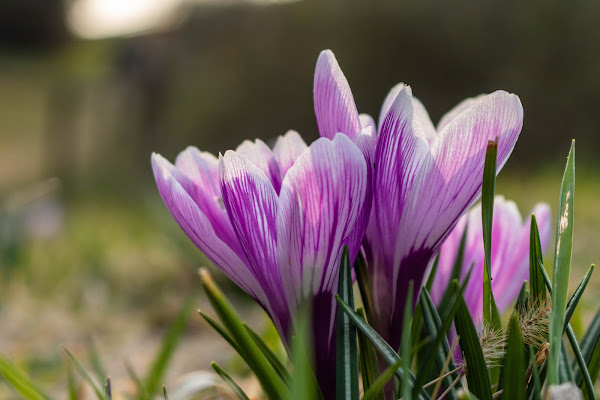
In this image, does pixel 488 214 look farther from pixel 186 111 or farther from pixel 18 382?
pixel 186 111

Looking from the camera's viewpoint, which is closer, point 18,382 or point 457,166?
point 457,166

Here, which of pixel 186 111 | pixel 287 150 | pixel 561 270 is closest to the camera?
pixel 561 270

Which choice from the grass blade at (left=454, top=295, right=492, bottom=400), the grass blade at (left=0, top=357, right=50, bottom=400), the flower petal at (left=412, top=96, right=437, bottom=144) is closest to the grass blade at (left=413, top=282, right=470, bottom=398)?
the grass blade at (left=454, top=295, right=492, bottom=400)

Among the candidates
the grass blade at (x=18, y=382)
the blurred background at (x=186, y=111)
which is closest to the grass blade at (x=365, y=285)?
the grass blade at (x=18, y=382)

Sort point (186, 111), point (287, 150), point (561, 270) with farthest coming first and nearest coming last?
point (186, 111) → point (287, 150) → point (561, 270)

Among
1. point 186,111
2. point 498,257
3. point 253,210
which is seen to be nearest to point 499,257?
point 498,257

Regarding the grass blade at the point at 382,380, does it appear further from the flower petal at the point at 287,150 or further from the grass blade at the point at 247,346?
the flower petal at the point at 287,150

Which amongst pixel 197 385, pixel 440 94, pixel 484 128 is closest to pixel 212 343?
pixel 197 385

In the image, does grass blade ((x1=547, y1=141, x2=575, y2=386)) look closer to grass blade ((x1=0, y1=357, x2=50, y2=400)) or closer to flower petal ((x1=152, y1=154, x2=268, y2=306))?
flower petal ((x1=152, y1=154, x2=268, y2=306))
